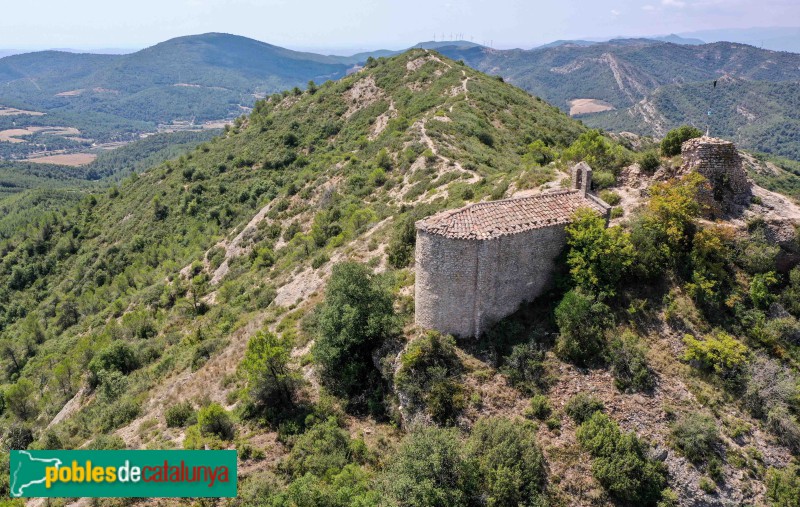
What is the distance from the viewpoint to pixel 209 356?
3488 centimetres

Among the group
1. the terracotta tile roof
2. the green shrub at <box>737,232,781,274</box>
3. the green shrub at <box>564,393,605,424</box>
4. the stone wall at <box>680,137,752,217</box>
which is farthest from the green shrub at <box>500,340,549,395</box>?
the stone wall at <box>680,137,752,217</box>

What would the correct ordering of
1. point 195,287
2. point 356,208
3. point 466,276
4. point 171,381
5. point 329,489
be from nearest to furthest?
point 329,489 < point 466,276 < point 171,381 < point 356,208 < point 195,287

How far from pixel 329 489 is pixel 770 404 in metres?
18.8

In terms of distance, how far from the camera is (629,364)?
69.7 feet

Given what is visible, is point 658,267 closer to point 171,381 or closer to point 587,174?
point 587,174

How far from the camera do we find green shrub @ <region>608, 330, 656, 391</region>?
2084 cm

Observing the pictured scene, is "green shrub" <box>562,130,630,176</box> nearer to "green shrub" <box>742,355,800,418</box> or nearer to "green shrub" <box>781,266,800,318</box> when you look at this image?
"green shrub" <box>781,266,800,318</box>

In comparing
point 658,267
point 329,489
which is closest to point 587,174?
point 658,267

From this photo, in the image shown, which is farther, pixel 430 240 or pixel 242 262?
pixel 242 262

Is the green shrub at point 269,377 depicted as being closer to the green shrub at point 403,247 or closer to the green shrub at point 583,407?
the green shrub at point 403,247

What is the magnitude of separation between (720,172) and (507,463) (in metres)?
19.4

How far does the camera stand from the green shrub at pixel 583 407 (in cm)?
2045

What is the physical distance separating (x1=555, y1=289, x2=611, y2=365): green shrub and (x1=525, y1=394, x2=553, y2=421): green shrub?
2.63m

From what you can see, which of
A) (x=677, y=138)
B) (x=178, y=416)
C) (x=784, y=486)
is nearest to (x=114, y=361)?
(x=178, y=416)
